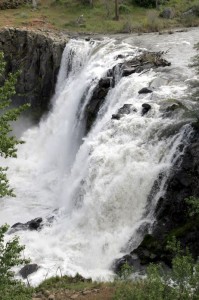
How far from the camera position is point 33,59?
34125 mm

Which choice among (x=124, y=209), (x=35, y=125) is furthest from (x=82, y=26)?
(x=124, y=209)

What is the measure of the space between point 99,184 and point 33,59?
18.4 metres

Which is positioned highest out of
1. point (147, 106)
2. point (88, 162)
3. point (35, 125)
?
point (147, 106)

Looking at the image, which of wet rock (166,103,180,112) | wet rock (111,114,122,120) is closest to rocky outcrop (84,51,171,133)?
wet rock (111,114,122,120)

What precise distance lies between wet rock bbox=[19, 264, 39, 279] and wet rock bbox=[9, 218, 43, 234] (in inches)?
122

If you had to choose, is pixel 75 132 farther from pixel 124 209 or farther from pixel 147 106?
pixel 124 209

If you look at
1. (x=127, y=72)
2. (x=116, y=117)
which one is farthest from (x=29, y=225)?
(x=127, y=72)

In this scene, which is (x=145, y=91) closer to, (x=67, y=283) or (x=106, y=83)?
(x=106, y=83)

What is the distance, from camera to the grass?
131 ft

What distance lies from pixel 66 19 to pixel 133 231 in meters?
31.1

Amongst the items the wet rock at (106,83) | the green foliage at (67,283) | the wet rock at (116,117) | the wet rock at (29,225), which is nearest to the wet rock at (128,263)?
the green foliage at (67,283)

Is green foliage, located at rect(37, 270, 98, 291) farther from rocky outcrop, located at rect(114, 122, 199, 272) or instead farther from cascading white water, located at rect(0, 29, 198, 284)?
rocky outcrop, located at rect(114, 122, 199, 272)

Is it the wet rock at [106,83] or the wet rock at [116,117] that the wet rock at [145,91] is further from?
the wet rock at [106,83]

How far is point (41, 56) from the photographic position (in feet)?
111
